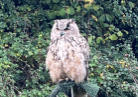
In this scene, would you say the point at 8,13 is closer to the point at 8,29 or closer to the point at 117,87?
the point at 8,29

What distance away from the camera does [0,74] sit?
4.46 meters

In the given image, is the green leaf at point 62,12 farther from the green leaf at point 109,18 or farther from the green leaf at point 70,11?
the green leaf at point 109,18

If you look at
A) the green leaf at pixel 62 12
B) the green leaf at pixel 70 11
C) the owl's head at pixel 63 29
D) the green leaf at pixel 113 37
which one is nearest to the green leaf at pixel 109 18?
the green leaf at pixel 113 37

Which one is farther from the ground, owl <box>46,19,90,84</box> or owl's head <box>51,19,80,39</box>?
owl's head <box>51,19,80,39</box>

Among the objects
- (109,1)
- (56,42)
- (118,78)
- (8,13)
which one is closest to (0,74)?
(56,42)

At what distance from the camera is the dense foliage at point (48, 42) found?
4.91 meters

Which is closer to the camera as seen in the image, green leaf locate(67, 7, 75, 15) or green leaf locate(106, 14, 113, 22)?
green leaf locate(67, 7, 75, 15)

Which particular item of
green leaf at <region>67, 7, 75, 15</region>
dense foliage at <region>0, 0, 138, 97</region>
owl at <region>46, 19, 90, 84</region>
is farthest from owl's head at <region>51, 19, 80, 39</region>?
green leaf at <region>67, 7, 75, 15</region>

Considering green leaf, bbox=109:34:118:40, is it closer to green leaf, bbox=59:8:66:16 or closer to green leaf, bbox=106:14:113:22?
green leaf, bbox=106:14:113:22

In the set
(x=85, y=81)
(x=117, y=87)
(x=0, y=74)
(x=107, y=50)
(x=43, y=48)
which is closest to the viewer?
(x=85, y=81)

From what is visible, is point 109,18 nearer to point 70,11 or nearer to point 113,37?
point 113,37

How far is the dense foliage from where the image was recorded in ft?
16.1

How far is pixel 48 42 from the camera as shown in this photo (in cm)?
548

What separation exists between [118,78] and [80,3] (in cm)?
185
